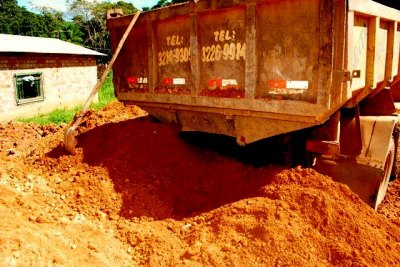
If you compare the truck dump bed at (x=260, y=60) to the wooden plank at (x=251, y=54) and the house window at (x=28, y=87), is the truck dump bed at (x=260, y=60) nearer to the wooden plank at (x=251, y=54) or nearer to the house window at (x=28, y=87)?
the wooden plank at (x=251, y=54)

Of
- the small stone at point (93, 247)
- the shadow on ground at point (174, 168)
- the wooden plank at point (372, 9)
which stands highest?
the wooden plank at point (372, 9)

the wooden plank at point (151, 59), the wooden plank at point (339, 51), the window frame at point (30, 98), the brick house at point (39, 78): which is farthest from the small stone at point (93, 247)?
the window frame at point (30, 98)

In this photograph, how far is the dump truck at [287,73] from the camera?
10.5 ft

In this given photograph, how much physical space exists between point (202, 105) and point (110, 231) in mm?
1724

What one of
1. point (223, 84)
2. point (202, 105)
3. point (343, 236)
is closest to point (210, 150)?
point (202, 105)

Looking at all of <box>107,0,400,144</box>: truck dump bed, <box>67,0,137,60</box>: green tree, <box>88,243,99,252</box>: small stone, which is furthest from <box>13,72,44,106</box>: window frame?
<box>67,0,137,60</box>: green tree

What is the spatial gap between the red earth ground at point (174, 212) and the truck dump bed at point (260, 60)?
541 mm

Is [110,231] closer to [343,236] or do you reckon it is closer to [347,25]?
[343,236]

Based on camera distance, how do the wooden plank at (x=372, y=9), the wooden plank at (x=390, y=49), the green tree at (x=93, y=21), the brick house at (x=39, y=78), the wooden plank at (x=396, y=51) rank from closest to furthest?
1. the wooden plank at (x=372, y=9)
2. the wooden plank at (x=390, y=49)
3. the wooden plank at (x=396, y=51)
4. the brick house at (x=39, y=78)
5. the green tree at (x=93, y=21)

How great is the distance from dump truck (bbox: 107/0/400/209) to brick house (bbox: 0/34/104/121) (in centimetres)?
932

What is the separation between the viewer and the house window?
12.7 meters

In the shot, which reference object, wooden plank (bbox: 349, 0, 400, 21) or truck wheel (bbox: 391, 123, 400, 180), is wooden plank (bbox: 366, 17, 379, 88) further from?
truck wheel (bbox: 391, 123, 400, 180)

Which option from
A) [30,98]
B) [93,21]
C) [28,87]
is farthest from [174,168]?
[93,21]

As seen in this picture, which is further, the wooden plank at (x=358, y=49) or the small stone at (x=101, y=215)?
the small stone at (x=101, y=215)
